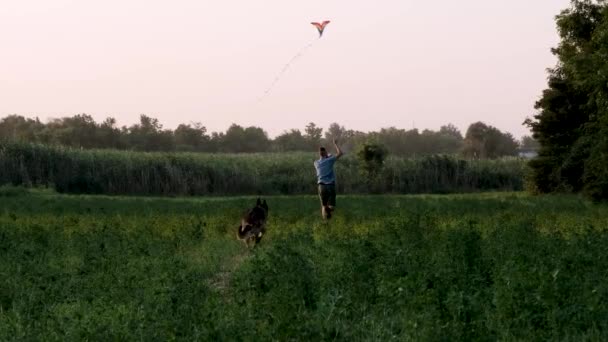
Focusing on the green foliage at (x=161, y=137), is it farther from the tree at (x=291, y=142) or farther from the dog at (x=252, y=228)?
the dog at (x=252, y=228)

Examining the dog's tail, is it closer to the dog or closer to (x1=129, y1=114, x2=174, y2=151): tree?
Result: the dog

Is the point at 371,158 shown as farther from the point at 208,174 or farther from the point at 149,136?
the point at 149,136

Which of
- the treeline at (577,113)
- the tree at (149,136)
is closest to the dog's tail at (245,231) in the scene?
the treeline at (577,113)

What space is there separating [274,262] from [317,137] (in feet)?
296

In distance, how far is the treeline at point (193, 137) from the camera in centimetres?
8162

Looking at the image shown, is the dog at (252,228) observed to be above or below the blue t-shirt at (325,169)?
below

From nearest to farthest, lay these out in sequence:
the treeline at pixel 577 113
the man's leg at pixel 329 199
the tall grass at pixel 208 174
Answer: the man's leg at pixel 329 199 < the treeline at pixel 577 113 < the tall grass at pixel 208 174

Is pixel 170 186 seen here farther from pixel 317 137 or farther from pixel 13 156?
pixel 317 137

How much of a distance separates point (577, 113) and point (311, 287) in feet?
133

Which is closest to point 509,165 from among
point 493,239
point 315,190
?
point 315,190

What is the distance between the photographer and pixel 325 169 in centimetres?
2362

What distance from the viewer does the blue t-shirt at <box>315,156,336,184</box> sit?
77.3ft

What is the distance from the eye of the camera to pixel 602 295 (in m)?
10.2

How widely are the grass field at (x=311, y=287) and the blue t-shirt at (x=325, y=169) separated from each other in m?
4.57
